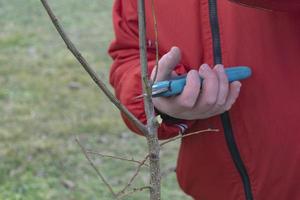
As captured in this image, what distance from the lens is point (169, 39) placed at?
158 centimetres

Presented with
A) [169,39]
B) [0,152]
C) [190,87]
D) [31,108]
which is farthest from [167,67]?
[31,108]

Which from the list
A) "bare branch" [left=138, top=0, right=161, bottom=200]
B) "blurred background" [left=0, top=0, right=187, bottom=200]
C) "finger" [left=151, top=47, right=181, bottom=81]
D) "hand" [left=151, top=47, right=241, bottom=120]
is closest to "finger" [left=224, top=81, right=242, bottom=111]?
Result: "hand" [left=151, top=47, right=241, bottom=120]

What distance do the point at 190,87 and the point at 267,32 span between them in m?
0.26

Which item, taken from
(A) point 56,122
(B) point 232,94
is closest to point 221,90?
(B) point 232,94

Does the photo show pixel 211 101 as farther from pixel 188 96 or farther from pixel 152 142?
pixel 152 142

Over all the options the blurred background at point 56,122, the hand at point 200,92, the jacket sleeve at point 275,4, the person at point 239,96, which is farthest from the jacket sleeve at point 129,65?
the blurred background at point 56,122

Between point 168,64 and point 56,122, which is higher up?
point 168,64

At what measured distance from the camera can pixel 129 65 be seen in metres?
1.71

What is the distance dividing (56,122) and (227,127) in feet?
9.64

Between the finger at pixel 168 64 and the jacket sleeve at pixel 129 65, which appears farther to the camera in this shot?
the jacket sleeve at pixel 129 65

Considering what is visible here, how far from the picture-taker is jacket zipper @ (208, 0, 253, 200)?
1.51 meters

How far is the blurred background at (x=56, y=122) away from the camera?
3.71 meters

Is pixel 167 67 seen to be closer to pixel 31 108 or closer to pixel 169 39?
pixel 169 39

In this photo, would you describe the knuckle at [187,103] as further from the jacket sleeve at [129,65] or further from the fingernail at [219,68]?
the jacket sleeve at [129,65]
